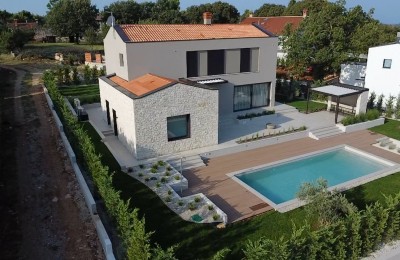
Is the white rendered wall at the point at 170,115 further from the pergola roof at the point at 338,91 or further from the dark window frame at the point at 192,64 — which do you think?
the pergola roof at the point at 338,91

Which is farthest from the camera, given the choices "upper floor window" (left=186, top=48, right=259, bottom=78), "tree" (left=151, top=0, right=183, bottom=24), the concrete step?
"tree" (left=151, top=0, right=183, bottom=24)

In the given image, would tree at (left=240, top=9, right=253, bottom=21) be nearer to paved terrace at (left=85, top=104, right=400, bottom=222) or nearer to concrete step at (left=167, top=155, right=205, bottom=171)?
paved terrace at (left=85, top=104, right=400, bottom=222)

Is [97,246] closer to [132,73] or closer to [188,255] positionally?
[188,255]

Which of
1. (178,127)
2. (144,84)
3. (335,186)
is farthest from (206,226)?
(144,84)

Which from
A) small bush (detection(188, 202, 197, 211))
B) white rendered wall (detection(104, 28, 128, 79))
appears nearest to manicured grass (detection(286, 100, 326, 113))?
white rendered wall (detection(104, 28, 128, 79))

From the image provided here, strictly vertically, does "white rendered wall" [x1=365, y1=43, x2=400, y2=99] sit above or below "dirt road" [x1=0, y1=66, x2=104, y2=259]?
above

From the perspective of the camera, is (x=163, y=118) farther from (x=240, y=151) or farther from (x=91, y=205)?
(x=91, y=205)
